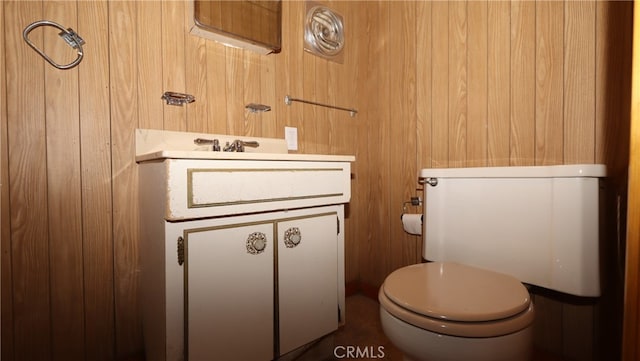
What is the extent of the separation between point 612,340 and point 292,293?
1041mm

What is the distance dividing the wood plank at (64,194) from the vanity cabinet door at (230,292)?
47 cm

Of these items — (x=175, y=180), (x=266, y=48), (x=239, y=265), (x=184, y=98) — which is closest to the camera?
(x=175, y=180)

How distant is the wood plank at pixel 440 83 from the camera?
1.37 metres

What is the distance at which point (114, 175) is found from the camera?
1.04 meters

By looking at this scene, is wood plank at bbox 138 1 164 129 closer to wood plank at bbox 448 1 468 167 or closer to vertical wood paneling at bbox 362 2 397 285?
vertical wood paneling at bbox 362 2 397 285

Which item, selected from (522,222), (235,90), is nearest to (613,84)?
(522,222)

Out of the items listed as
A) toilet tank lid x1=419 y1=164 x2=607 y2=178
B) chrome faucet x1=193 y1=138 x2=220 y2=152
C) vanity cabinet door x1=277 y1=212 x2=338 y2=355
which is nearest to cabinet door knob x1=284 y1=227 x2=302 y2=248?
vanity cabinet door x1=277 y1=212 x2=338 y2=355

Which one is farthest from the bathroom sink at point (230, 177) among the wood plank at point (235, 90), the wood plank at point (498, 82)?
the wood plank at point (498, 82)

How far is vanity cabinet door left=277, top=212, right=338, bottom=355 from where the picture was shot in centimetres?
99

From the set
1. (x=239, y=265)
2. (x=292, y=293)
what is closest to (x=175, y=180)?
(x=239, y=265)

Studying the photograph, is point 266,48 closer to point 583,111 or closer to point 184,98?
point 184,98

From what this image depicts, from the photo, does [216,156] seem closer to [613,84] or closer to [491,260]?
[491,260]

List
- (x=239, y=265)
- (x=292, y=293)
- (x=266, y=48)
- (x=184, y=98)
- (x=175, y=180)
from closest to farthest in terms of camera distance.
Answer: (x=175, y=180) < (x=239, y=265) < (x=292, y=293) < (x=184, y=98) < (x=266, y=48)

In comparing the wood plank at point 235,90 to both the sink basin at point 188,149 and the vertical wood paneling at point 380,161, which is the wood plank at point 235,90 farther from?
the vertical wood paneling at point 380,161
